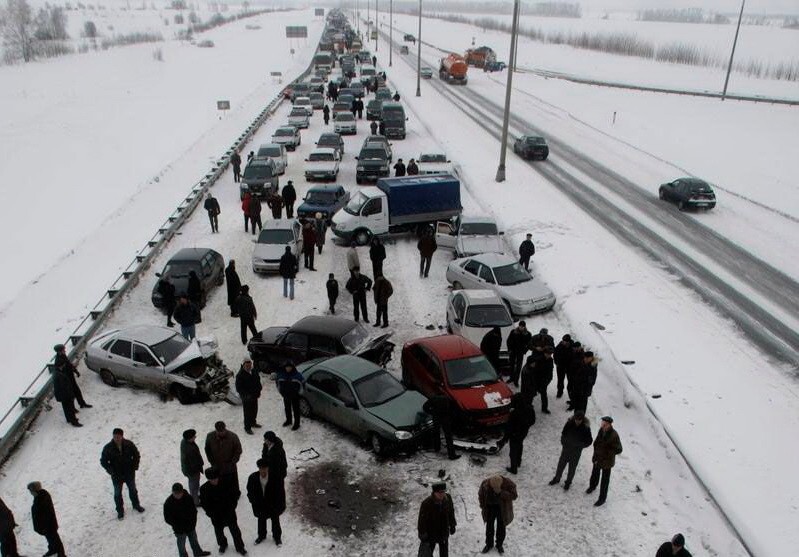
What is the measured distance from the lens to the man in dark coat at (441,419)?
35.3 feet

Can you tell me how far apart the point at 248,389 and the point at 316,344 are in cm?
246

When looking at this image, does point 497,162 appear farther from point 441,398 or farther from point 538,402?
point 441,398

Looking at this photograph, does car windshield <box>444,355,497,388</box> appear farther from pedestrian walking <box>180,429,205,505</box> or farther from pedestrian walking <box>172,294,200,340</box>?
pedestrian walking <box>172,294,200,340</box>

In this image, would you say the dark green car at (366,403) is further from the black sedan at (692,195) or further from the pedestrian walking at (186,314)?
the black sedan at (692,195)

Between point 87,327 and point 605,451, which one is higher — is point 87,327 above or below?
below

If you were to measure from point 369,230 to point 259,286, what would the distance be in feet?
16.3

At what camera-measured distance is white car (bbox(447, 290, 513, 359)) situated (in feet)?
48.5

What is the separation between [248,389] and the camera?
11.6 meters

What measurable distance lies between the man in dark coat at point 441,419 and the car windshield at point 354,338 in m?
2.84

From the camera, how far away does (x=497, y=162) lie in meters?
34.9

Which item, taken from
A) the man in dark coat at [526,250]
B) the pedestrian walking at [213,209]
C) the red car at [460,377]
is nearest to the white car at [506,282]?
the man in dark coat at [526,250]

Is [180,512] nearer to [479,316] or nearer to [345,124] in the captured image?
[479,316]

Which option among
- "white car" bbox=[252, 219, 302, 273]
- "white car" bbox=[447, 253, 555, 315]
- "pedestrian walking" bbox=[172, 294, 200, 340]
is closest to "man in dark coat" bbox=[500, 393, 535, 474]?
"white car" bbox=[447, 253, 555, 315]

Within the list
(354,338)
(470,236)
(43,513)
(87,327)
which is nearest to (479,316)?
(354,338)
